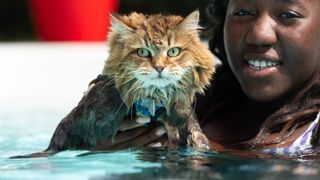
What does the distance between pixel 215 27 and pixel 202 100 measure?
0.53m

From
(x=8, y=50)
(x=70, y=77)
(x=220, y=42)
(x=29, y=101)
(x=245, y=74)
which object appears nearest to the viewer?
(x=245, y=74)

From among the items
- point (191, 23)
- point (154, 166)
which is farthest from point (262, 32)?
point (154, 166)

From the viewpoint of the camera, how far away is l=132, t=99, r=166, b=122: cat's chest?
353 centimetres

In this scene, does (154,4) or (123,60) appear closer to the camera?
(123,60)

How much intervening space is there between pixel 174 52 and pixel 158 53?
0.23 feet

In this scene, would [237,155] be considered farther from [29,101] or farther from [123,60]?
[29,101]

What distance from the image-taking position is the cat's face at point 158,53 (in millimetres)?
3449

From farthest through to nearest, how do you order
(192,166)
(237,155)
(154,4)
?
(154,4) < (237,155) < (192,166)

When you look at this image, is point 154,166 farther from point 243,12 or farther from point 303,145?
point 243,12

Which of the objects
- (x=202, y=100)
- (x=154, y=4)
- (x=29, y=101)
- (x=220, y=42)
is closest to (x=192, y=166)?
(x=202, y=100)

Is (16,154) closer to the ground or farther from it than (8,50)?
closer to the ground

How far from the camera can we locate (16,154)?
166 inches

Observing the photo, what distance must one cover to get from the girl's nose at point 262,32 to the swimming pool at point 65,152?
55cm

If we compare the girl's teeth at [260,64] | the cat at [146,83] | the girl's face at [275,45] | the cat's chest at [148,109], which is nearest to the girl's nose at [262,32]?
the girl's face at [275,45]
